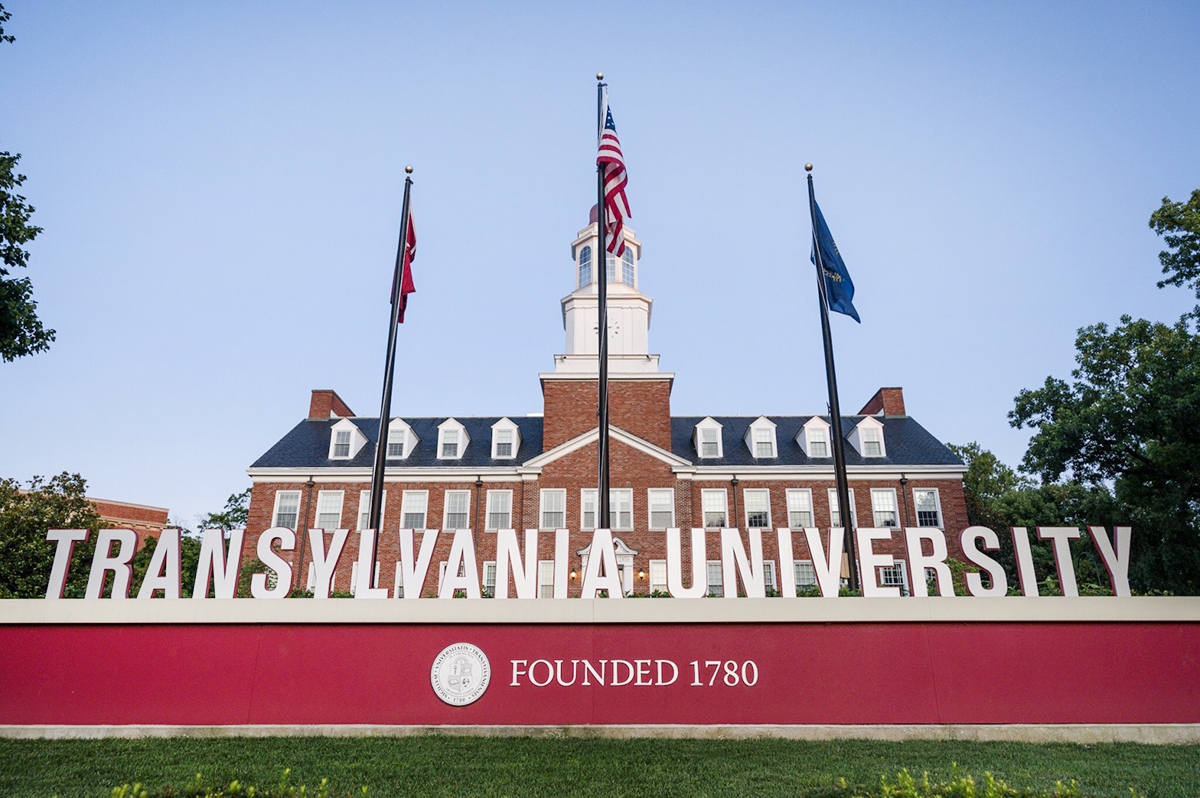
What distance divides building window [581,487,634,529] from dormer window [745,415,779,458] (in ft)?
22.6

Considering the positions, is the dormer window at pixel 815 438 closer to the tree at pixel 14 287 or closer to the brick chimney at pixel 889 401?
the brick chimney at pixel 889 401

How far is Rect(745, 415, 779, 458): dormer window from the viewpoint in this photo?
122 feet

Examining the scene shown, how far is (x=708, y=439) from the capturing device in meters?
37.6

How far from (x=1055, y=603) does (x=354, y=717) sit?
13.1m

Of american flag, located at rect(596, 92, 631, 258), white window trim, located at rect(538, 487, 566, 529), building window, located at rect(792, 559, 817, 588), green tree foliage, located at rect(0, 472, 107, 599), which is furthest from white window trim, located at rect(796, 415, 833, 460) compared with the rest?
green tree foliage, located at rect(0, 472, 107, 599)

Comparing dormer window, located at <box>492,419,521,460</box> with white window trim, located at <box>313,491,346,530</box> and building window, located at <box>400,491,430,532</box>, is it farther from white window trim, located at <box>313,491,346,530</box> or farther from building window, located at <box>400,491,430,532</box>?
white window trim, located at <box>313,491,346,530</box>

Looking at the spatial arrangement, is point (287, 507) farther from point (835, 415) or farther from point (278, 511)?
point (835, 415)

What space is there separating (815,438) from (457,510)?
17293mm

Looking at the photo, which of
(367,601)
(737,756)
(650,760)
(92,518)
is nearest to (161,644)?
(367,601)

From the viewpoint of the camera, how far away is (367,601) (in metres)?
14.7

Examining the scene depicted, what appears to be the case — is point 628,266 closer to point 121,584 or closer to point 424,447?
point 424,447

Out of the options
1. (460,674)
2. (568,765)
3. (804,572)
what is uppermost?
(804,572)

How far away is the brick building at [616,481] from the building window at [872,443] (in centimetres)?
5

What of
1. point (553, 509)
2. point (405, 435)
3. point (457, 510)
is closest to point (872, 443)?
point (553, 509)
